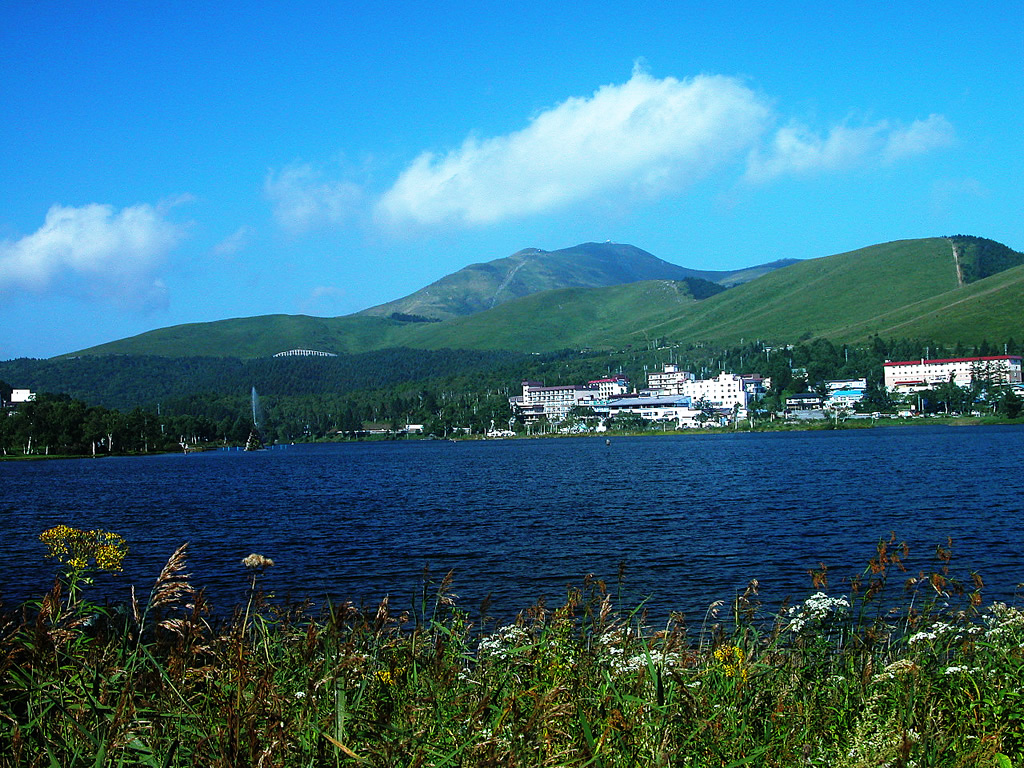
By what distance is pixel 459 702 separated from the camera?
6188 millimetres

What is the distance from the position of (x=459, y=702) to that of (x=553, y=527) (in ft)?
107

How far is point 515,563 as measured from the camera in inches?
1121

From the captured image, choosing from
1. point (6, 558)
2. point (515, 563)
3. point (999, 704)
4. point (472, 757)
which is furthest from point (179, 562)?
point (6, 558)

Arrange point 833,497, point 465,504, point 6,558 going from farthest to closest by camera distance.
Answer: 1. point 465,504
2. point 833,497
3. point 6,558

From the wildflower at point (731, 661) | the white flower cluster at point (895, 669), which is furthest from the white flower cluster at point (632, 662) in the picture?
the white flower cluster at point (895, 669)

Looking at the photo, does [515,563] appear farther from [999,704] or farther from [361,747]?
[361,747]

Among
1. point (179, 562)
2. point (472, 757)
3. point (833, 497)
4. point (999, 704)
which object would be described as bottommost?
point (833, 497)

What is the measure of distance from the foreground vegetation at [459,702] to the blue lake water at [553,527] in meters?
3.68

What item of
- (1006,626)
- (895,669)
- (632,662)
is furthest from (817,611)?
(632,662)

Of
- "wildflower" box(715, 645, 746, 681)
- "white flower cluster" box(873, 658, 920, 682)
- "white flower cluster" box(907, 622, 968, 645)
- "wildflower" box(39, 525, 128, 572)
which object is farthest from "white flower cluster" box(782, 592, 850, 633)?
"wildflower" box(39, 525, 128, 572)

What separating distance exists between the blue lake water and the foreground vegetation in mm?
3680

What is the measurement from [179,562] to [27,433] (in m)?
172

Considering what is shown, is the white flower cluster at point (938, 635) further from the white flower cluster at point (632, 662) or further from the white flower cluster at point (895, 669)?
the white flower cluster at point (632, 662)

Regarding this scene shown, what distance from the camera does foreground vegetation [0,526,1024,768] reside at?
443 cm
